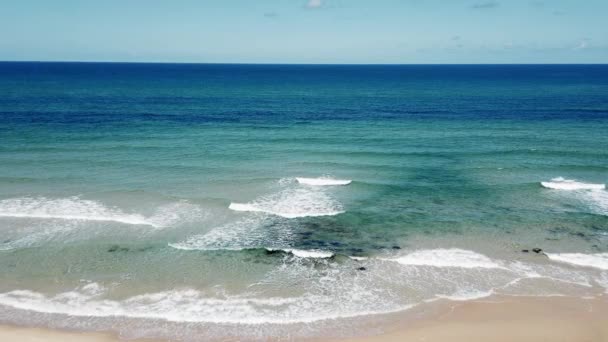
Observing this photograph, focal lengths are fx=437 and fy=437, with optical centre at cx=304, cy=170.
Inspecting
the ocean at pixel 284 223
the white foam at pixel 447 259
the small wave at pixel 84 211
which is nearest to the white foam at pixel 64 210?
the small wave at pixel 84 211

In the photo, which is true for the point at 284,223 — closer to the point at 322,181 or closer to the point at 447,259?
the point at 322,181

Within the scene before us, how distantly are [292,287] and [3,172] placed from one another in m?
26.4

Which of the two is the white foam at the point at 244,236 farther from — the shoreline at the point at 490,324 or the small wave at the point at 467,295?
the small wave at the point at 467,295

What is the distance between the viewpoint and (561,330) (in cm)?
1544

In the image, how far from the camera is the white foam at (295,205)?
84.7 feet

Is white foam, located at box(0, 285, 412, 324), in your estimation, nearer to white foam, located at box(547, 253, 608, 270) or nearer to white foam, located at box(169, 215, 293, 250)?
white foam, located at box(169, 215, 293, 250)

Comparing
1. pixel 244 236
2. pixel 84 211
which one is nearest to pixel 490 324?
pixel 244 236

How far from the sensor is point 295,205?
88.3 feet

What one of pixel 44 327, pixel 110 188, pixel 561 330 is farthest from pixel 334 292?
pixel 110 188

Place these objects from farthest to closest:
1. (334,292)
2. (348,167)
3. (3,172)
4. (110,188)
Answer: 1. (348,167)
2. (3,172)
3. (110,188)
4. (334,292)

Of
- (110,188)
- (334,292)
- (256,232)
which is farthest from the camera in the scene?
(110,188)

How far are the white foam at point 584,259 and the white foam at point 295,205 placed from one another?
36.8ft

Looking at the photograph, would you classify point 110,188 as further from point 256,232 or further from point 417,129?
point 417,129

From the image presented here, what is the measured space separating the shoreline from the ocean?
519 millimetres
